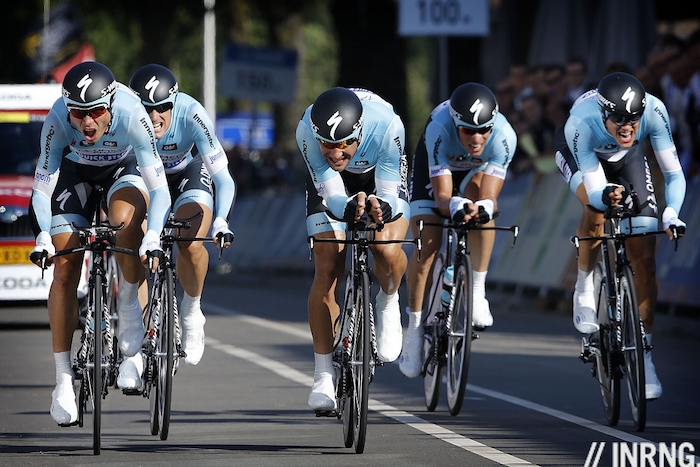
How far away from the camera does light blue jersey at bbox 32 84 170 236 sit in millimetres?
8594

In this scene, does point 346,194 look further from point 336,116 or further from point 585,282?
point 585,282

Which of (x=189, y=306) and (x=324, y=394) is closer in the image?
(x=324, y=394)

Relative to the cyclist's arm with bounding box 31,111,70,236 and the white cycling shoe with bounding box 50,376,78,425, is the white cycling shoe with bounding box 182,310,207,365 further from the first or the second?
the cyclist's arm with bounding box 31,111,70,236

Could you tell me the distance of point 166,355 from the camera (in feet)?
29.0

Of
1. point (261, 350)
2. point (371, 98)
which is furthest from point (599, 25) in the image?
point (371, 98)

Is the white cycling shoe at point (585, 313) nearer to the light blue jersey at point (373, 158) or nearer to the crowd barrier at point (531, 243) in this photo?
the light blue jersey at point (373, 158)

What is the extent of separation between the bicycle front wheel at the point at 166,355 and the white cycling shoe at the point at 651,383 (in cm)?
272

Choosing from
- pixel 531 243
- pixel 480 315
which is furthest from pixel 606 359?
pixel 531 243

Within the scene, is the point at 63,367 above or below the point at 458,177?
below

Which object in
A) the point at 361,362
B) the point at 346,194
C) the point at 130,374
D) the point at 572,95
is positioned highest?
the point at 572,95

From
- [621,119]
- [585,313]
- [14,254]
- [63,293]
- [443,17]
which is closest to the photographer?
[63,293]

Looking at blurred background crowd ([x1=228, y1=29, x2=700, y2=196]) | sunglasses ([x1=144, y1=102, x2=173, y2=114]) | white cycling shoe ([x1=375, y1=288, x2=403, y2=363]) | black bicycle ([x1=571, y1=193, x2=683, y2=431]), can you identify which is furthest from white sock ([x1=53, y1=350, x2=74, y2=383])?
blurred background crowd ([x1=228, y1=29, x2=700, y2=196])

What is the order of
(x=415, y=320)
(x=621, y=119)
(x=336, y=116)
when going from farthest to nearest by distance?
1. (x=415, y=320)
2. (x=621, y=119)
3. (x=336, y=116)

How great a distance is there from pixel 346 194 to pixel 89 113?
147 cm
